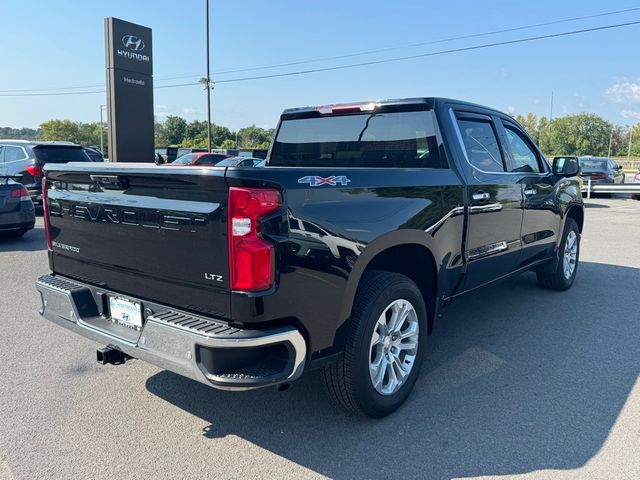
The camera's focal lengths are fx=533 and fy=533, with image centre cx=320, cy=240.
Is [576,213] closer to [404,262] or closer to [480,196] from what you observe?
[480,196]

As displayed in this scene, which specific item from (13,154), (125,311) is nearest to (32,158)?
(13,154)

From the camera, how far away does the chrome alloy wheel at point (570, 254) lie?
20.0 feet

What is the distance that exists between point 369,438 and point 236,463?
0.76 meters

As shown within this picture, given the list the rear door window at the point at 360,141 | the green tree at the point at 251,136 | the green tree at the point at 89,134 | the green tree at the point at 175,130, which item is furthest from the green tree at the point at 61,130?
the rear door window at the point at 360,141

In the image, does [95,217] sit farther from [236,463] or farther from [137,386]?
[236,463]

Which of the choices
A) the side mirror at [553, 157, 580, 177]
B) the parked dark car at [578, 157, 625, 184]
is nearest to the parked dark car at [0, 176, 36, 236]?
the side mirror at [553, 157, 580, 177]

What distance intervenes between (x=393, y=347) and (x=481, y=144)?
201 centimetres

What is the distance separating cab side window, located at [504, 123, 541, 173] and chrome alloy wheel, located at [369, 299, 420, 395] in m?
2.14

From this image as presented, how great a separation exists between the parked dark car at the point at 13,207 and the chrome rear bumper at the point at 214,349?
7011 millimetres

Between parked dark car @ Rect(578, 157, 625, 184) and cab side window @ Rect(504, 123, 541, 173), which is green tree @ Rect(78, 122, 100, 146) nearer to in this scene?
parked dark car @ Rect(578, 157, 625, 184)

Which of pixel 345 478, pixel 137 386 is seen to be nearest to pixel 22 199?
pixel 137 386

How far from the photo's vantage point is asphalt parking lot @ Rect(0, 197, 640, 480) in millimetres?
2752

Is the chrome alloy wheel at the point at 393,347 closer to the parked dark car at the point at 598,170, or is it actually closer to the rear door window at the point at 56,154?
the rear door window at the point at 56,154

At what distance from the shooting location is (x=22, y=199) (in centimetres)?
883
